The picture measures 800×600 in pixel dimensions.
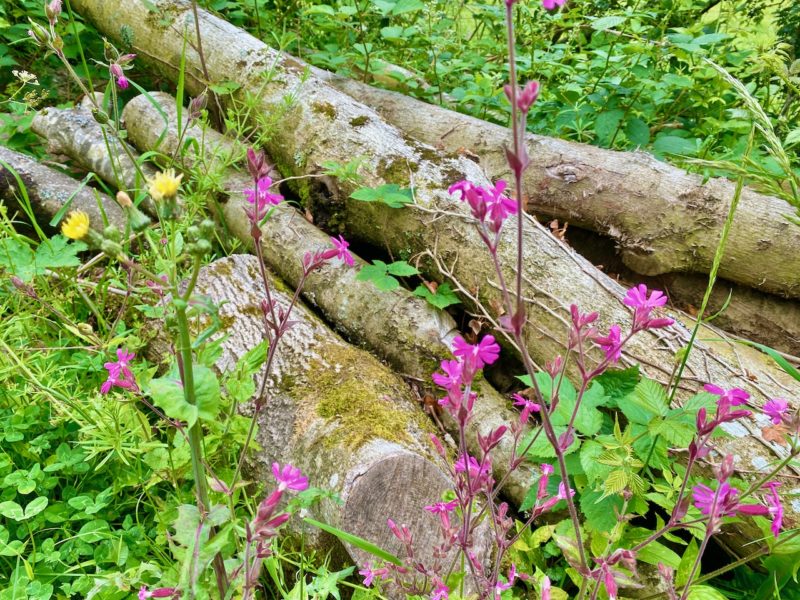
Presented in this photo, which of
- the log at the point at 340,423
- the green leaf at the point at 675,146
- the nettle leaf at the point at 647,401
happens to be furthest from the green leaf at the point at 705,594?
the green leaf at the point at 675,146

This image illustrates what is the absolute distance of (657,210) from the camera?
2930 millimetres

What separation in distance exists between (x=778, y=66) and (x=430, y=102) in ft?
10.5

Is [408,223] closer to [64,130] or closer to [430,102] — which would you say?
[430,102]

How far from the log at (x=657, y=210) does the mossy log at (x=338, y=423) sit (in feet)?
4.34

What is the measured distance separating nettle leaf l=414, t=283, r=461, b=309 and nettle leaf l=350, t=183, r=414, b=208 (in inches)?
15.6

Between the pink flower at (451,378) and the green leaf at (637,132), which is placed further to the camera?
the green leaf at (637,132)

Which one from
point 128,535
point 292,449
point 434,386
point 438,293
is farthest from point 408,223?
point 128,535

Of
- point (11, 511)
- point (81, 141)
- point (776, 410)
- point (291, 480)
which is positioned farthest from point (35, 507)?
point (81, 141)

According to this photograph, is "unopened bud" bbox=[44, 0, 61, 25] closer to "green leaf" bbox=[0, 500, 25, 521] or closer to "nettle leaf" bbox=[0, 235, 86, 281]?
"nettle leaf" bbox=[0, 235, 86, 281]

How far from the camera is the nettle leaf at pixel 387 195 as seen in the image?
2.51m

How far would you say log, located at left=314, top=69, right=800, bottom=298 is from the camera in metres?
2.77

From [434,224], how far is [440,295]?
36 cm

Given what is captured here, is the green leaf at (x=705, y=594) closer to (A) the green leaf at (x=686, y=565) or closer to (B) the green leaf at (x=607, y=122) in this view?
(A) the green leaf at (x=686, y=565)

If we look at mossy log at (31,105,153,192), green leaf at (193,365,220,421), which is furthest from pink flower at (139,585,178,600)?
mossy log at (31,105,153,192)
